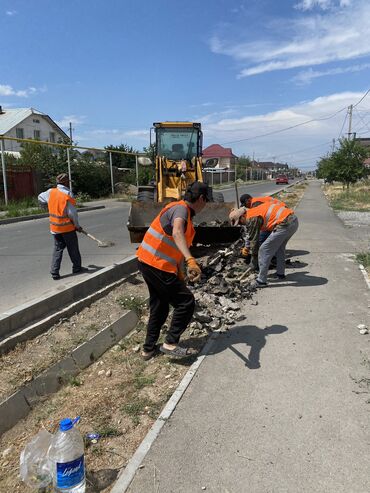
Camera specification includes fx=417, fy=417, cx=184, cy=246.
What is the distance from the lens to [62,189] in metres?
6.58

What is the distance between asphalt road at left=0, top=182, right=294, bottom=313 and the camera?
608 cm

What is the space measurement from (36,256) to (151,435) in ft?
21.5

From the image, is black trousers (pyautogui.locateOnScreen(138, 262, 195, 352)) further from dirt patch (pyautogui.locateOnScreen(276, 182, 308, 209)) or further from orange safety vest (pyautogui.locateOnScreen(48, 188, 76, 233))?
dirt patch (pyautogui.locateOnScreen(276, 182, 308, 209))

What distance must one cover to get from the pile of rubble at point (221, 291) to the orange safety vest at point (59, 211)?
88.7 inches

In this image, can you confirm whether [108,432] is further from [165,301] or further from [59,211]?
[59,211]

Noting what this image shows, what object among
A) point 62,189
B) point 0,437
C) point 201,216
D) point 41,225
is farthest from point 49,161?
point 0,437

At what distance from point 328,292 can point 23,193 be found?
16735 mm

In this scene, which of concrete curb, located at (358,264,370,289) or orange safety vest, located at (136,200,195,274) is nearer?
orange safety vest, located at (136,200,195,274)

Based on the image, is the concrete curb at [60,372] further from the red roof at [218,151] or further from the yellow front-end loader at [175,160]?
the red roof at [218,151]

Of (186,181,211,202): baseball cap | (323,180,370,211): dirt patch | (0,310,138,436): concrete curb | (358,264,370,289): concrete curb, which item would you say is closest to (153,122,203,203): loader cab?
(358,264,370,289): concrete curb

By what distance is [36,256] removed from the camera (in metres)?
8.60

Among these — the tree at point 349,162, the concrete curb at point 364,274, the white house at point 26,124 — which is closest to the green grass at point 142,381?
the concrete curb at point 364,274

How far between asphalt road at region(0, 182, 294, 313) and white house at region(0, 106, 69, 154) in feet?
111

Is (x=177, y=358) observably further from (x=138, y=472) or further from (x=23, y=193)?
(x=23, y=193)
